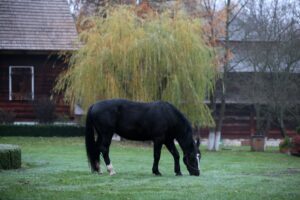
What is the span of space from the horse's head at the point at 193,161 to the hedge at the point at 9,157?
4420 mm

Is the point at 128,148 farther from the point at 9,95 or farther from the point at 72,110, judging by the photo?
the point at 9,95

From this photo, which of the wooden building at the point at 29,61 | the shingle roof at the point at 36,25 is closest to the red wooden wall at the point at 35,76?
the wooden building at the point at 29,61

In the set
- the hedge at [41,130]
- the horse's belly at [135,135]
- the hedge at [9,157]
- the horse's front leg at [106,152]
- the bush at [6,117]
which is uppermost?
the horse's belly at [135,135]

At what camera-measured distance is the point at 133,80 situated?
28562 millimetres

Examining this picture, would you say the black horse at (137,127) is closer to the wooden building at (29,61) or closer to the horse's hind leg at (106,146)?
A: the horse's hind leg at (106,146)

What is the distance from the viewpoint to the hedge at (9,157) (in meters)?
15.2

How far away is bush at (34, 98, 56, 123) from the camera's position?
104 feet

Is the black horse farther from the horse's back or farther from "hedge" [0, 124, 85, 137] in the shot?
"hedge" [0, 124, 85, 137]

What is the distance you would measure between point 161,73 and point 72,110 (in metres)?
6.07

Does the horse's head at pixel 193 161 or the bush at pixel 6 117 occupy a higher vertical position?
the horse's head at pixel 193 161

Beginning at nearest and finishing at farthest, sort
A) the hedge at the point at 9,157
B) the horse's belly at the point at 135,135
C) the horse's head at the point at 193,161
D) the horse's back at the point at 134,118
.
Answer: the horse's back at the point at 134,118 < the horse's belly at the point at 135,135 < the horse's head at the point at 193,161 < the hedge at the point at 9,157

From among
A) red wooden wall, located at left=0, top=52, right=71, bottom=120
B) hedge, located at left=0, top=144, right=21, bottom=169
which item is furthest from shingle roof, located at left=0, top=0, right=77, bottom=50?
hedge, located at left=0, top=144, right=21, bottom=169

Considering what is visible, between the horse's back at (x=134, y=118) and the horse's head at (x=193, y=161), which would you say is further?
the horse's head at (x=193, y=161)

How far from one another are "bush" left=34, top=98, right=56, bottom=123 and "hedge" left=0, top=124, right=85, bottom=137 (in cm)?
128
